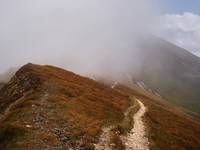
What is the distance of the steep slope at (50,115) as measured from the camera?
42.8 meters

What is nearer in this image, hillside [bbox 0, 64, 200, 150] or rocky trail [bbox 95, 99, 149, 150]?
hillside [bbox 0, 64, 200, 150]

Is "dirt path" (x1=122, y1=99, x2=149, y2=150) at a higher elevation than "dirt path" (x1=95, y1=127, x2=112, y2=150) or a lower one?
higher

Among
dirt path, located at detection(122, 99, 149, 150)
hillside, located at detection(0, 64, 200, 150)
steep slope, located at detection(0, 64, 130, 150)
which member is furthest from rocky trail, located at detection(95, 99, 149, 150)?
steep slope, located at detection(0, 64, 130, 150)

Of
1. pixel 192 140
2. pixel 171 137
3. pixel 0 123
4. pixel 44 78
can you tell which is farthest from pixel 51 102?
pixel 192 140

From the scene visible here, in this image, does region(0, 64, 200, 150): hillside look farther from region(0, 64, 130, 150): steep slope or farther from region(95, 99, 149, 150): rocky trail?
region(95, 99, 149, 150): rocky trail

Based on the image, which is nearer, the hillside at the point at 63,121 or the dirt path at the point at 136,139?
the hillside at the point at 63,121

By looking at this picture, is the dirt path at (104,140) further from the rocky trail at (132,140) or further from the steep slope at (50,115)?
the steep slope at (50,115)

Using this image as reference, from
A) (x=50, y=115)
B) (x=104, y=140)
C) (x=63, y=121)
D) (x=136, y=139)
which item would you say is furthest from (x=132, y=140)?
(x=50, y=115)

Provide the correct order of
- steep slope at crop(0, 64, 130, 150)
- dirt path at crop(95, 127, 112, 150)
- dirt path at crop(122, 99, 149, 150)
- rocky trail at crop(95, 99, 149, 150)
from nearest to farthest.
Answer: steep slope at crop(0, 64, 130, 150), dirt path at crop(95, 127, 112, 150), rocky trail at crop(95, 99, 149, 150), dirt path at crop(122, 99, 149, 150)

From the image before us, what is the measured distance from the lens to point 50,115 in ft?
171

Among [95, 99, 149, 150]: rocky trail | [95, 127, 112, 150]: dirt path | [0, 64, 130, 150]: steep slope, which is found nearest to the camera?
[0, 64, 130, 150]: steep slope

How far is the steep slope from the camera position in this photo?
140ft

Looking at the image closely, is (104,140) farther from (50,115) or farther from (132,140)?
(50,115)

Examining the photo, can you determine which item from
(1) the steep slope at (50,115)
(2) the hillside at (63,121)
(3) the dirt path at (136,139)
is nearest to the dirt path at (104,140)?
(2) the hillside at (63,121)
